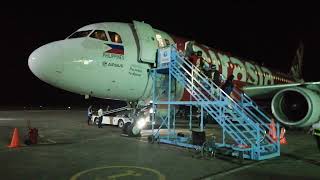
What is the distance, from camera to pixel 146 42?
13.2 meters

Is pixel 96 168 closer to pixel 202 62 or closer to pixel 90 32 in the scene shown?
pixel 90 32

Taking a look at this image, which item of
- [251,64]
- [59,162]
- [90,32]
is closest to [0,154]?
[59,162]

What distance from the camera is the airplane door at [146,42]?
13.0 metres

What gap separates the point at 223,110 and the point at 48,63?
5796 mm

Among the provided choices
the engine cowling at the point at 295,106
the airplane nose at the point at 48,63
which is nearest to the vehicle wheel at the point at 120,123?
the airplane nose at the point at 48,63

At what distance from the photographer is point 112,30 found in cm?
1303

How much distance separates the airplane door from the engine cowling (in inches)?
186

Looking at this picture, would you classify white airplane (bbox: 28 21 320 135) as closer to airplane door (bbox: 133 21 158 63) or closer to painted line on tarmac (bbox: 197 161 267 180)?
airplane door (bbox: 133 21 158 63)

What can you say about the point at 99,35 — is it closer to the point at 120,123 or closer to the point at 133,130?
the point at 133,130

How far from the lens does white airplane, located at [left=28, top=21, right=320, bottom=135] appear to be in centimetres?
1137

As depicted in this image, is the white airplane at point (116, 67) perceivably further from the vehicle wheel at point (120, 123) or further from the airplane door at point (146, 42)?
the vehicle wheel at point (120, 123)

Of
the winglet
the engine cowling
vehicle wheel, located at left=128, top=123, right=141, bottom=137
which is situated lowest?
vehicle wheel, located at left=128, top=123, right=141, bottom=137

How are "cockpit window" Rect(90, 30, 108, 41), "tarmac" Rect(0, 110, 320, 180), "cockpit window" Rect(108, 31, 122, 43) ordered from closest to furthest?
"tarmac" Rect(0, 110, 320, 180)
"cockpit window" Rect(90, 30, 108, 41)
"cockpit window" Rect(108, 31, 122, 43)

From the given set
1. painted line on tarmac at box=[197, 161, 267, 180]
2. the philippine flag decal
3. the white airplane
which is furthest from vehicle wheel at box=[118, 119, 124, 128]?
painted line on tarmac at box=[197, 161, 267, 180]
